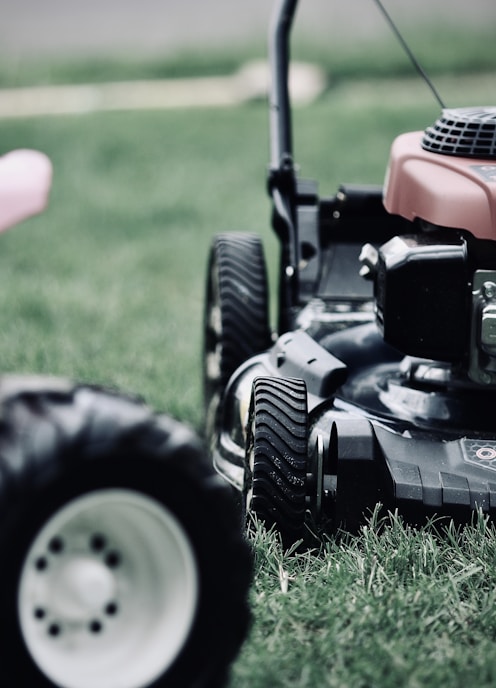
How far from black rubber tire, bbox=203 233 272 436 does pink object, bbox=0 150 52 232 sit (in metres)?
1.32

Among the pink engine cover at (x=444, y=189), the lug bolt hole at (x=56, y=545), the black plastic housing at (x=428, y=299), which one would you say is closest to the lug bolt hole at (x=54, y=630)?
the lug bolt hole at (x=56, y=545)

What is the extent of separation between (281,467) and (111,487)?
2.52 ft

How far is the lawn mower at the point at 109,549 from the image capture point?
5.49 feet

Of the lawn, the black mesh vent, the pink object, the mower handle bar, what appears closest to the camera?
the pink object

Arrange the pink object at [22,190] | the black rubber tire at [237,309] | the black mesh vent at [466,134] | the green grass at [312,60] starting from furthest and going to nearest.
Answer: the green grass at [312,60]
the black rubber tire at [237,309]
the black mesh vent at [466,134]
the pink object at [22,190]

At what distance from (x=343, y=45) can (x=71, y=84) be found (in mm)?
3148

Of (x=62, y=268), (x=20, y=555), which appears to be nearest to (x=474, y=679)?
(x=20, y=555)

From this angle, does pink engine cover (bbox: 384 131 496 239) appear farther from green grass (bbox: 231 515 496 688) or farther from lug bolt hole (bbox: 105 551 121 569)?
lug bolt hole (bbox: 105 551 121 569)

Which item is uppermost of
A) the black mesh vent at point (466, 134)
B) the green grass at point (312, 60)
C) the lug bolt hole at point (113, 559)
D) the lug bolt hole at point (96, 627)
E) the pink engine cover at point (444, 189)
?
the black mesh vent at point (466, 134)

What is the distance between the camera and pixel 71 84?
42.8 ft

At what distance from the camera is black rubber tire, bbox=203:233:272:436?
130 inches

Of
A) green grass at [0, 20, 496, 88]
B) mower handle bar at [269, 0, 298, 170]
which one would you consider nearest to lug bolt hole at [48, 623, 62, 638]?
mower handle bar at [269, 0, 298, 170]

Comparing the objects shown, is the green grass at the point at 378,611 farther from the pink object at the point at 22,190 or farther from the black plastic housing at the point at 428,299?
the pink object at the point at 22,190

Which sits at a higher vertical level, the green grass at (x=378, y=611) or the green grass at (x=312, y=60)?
the green grass at (x=378, y=611)
